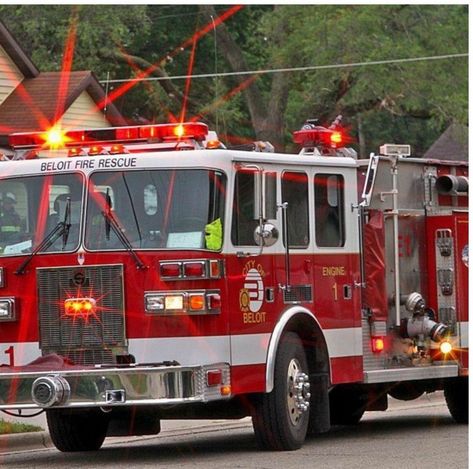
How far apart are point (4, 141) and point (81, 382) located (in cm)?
1364

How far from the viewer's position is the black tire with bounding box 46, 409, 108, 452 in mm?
12391

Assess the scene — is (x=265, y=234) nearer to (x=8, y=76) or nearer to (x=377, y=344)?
(x=377, y=344)

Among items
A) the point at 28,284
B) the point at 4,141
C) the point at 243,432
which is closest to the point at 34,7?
the point at 4,141

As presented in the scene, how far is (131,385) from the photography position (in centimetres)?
1080

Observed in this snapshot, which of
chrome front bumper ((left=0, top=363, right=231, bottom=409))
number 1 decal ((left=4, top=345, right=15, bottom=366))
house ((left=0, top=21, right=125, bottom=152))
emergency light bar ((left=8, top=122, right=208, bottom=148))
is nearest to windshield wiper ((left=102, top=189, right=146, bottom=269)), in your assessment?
emergency light bar ((left=8, top=122, right=208, bottom=148))

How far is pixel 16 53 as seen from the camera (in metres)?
26.2

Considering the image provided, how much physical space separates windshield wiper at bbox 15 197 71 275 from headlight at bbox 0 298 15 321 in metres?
0.22

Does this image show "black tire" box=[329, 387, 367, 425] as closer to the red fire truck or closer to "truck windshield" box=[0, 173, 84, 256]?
the red fire truck

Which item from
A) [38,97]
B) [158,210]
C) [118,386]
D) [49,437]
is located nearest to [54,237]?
[158,210]

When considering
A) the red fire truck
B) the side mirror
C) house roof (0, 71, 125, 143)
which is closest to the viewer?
the red fire truck

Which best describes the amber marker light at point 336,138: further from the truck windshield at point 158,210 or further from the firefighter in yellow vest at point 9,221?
the firefighter in yellow vest at point 9,221

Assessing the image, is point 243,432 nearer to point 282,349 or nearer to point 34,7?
point 282,349

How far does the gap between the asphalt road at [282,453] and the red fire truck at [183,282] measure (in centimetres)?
31

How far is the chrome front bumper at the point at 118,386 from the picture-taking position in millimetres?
10758
